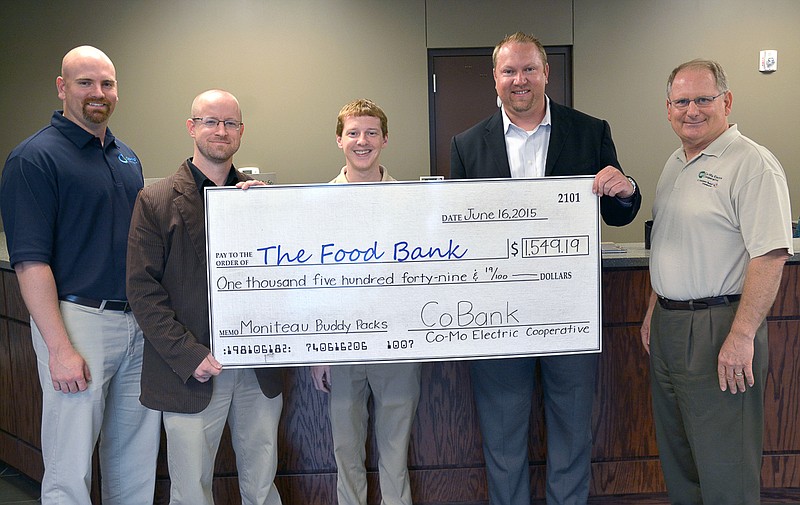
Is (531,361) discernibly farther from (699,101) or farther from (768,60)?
(768,60)

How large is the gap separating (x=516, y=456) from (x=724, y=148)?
46.9 inches

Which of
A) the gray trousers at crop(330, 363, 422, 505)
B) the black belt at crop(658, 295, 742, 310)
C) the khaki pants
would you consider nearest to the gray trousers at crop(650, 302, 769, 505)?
the black belt at crop(658, 295, 742, 310)

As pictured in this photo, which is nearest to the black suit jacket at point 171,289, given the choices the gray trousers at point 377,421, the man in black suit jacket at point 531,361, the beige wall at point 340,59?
the gray trousers at point 377,421

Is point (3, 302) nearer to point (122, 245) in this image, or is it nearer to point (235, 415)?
point (122, 245)

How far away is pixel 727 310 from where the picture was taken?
7.11 ft

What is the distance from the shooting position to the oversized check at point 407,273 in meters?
2.16

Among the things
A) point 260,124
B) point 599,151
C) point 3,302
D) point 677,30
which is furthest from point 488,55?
point 3,302

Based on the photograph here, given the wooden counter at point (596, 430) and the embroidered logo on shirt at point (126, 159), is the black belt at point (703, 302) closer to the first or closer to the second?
the wooden counter at point (596, 430)

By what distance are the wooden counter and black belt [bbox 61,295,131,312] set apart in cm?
72

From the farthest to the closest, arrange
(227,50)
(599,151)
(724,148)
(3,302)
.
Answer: (227,50) → (3,302) → (599,151) → (724,148)

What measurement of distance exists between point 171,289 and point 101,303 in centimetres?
28

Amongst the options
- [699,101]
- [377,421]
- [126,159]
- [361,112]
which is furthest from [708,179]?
[126,159]

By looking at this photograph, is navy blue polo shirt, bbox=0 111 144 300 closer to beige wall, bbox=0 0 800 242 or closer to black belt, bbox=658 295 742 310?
black belt, bbox=658 295 742 310

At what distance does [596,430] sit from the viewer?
9.22 ft
